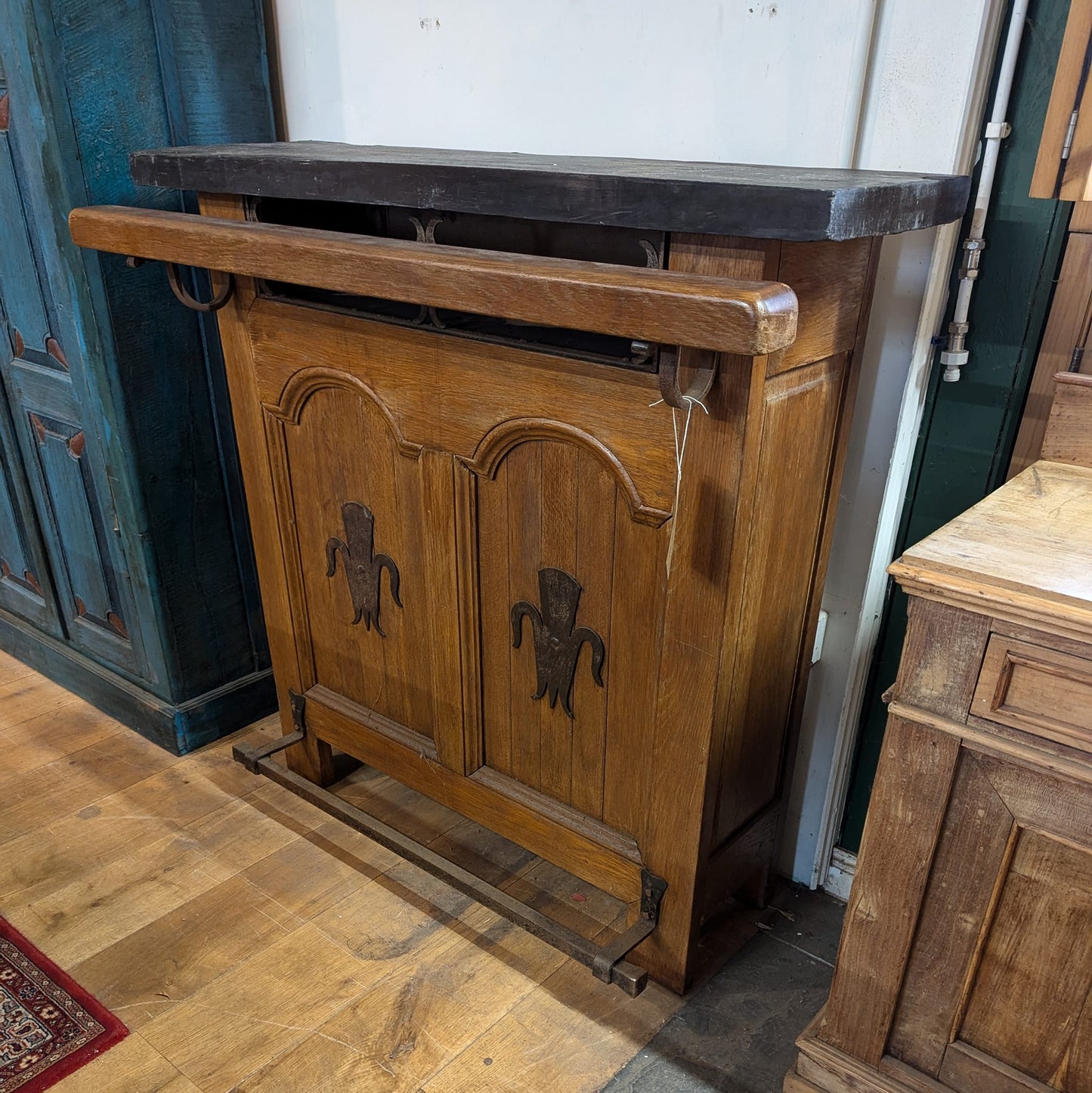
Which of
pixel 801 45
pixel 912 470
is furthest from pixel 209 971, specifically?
pixel 801 45

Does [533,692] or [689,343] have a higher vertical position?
[689,343]

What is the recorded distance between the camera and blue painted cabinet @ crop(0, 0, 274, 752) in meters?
1.78

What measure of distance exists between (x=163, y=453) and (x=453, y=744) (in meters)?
0.93

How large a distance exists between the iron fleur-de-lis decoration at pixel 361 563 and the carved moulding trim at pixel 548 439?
0.33 metres

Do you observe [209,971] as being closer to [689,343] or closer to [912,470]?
[689,343]

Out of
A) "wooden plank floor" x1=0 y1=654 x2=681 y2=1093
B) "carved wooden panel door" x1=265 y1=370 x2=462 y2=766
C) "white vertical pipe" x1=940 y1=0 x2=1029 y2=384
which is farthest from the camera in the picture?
"carved wooden panel door" x1=265 y1=370 x2=462 y2=766

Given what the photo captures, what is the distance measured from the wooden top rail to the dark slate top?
0.07 m

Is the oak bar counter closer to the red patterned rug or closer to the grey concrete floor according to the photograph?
the grey concrete floor

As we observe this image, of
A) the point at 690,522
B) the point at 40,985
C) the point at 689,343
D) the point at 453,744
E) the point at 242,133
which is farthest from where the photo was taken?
the point at 242,133

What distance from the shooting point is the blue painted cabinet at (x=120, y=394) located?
1.78 m

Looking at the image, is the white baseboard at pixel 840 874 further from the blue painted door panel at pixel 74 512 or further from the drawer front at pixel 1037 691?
the blue painted door panel at pixel 74 512

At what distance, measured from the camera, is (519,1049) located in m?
1.52

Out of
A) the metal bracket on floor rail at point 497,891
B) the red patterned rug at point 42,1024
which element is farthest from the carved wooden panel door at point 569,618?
the red patterned rug at point 42,1024

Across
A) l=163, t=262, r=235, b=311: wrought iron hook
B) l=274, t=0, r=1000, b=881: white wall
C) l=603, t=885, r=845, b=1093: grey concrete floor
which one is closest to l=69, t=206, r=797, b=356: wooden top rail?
l=163, t=262, r=235, b=311: wrought iron hook
